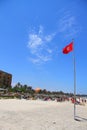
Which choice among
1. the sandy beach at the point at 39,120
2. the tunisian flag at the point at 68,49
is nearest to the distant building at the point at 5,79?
the sandy beach at the point at 39,120

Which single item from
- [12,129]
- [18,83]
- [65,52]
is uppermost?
[18,83]

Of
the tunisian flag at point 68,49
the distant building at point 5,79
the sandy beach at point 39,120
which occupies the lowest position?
the sandy beach at point 39,120

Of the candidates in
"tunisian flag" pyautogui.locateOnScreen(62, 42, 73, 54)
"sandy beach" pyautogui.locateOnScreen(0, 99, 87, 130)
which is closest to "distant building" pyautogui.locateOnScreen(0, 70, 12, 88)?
"sandy beach" pyautogui.locateOnScreen(0, 99, 87, 130)

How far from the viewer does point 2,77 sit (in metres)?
126

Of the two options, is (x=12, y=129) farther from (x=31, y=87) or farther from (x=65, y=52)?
(x=31, y=87)

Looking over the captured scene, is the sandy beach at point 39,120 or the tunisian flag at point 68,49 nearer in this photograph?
the sandy beach at point 39,120

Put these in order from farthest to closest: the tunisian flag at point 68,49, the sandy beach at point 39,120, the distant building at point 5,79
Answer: the distant building at point 5,79 → the tunisian flag at point 68,49 → the sandy beach at point 39,120

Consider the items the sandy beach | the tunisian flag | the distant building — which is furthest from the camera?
the distant building

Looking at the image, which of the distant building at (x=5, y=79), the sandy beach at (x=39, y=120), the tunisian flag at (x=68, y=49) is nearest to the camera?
the sandy beach at (x=39, y=120)

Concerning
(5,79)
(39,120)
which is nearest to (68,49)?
(39,120)

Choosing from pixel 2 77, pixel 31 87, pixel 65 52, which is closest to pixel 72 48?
pixel 65 52

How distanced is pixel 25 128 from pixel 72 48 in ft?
28.2

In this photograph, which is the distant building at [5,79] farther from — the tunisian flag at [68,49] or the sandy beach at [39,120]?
the tunisian flag at [68,49]

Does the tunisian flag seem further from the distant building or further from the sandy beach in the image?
the distant building
